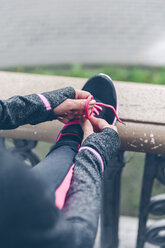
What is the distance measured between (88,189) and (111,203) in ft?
1.59

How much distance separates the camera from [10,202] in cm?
80

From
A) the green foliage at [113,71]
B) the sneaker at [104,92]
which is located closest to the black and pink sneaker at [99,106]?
the sneaker at [104,92]

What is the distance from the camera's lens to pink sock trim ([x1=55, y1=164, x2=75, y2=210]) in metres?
1.10

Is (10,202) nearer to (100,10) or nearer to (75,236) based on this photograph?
(75,236)

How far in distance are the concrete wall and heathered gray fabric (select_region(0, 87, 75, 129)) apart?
252cm

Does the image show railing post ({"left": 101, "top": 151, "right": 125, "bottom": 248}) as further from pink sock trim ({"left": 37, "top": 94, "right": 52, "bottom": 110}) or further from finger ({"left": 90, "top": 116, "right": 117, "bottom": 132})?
pink sock trim ({"left": 37, "top": 94, "right": 52, "bottom": 110})

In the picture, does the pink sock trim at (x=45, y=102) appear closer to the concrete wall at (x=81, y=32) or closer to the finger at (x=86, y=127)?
the finger at (x=86, y=127)

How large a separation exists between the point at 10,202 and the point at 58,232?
0.52ft

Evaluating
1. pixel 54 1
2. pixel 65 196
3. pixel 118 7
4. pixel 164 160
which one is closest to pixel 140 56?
pixel 118 7

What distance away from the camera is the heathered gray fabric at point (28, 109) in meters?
1.33

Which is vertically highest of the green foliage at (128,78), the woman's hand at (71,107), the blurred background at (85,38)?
the woman's hand at (71,107)

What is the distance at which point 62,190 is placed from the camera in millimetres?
1149

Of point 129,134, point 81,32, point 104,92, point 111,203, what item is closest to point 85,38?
point 81,32

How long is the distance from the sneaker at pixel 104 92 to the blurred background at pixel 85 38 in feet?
5.61
